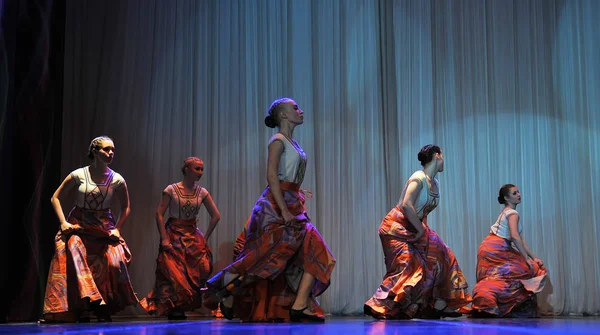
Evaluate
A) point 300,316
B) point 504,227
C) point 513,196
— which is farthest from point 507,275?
point 300,316

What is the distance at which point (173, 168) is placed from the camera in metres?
7.86

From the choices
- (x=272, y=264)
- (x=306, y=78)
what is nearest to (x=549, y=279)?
(x=306, y=78)

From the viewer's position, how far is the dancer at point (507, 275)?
246 inches

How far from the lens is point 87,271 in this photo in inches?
226

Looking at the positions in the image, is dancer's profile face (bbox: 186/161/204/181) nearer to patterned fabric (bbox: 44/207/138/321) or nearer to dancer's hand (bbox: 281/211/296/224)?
patterned fabric (bbox: 44/207/138/321)

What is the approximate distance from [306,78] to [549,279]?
10.7ft

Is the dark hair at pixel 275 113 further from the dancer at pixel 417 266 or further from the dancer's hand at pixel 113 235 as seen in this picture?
the dancer's hand at pixel 113 235

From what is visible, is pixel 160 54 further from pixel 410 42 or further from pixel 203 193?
pixel 410 42

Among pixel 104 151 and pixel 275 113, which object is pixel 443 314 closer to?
pixel 275 113

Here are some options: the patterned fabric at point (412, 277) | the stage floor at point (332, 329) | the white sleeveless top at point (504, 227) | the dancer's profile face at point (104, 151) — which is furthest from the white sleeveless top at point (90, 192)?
the white sleeveless top at point (504, 227)

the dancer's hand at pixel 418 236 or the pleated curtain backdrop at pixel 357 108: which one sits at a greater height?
the pleated curtain backdrop at pixel 357 108

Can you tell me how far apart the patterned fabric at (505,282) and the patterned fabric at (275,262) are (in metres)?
1.87

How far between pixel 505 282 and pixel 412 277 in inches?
43.5

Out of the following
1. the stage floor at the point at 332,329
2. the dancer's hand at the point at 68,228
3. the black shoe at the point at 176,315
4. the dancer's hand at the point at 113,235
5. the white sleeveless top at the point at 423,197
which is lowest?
the black shoe at the point at 176,315
